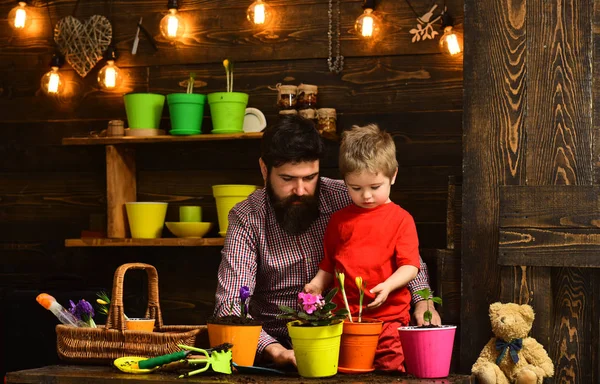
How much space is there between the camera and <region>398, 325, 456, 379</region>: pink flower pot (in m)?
1.99

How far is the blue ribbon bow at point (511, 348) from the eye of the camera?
83.9 inches

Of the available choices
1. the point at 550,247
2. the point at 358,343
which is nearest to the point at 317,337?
the point at 358,343

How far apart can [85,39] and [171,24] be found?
495 mm

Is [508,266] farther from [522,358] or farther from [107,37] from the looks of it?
[107,37]

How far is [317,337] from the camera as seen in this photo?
198 centimetres

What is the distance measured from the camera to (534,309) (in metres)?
2.19

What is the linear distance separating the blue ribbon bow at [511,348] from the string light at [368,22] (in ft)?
6.37

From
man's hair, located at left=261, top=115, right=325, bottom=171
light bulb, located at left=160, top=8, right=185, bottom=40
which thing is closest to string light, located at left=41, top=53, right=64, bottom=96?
light bulb, located at left=160, top=8, right=185, bottom=40

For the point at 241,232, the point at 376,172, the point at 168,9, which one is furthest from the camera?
the point at 168,9

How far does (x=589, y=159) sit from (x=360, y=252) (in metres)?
0.65

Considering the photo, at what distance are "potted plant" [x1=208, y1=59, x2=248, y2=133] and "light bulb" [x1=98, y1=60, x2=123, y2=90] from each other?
0.57 metres

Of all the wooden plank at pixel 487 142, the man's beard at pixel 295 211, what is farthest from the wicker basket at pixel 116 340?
the wooden plank at pixel 487 142

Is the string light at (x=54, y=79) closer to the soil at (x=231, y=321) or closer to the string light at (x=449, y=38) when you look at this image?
the string light at (x=449, y=38)

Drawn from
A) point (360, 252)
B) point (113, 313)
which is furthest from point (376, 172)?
point (113, 313)
